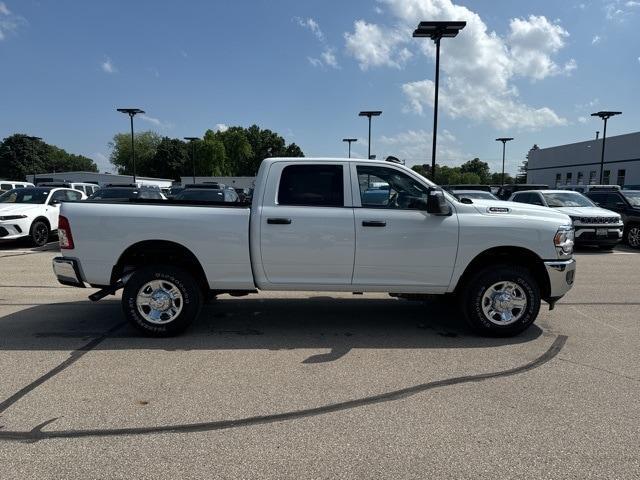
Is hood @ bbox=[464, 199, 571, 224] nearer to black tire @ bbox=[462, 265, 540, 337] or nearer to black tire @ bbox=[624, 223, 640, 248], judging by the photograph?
black tire @ bbox=[462, 265, 540, 337]

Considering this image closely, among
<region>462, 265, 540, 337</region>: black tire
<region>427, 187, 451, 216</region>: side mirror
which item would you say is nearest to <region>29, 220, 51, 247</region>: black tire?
<region>427, 187, 451, 216</region>: side mirror

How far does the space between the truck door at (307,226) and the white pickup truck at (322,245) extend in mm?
11

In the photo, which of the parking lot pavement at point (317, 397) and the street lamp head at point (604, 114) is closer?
the parking lot pavement at point (317, 397)

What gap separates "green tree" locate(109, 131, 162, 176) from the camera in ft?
359

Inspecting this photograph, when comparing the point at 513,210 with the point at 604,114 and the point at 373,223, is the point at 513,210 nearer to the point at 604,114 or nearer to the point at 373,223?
the point at 373,223

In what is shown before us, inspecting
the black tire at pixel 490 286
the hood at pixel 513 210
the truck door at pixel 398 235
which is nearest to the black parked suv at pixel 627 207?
the hood at pixel 513 210

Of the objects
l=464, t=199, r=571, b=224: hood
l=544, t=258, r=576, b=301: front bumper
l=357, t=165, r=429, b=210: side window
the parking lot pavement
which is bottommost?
the parking lot pavement

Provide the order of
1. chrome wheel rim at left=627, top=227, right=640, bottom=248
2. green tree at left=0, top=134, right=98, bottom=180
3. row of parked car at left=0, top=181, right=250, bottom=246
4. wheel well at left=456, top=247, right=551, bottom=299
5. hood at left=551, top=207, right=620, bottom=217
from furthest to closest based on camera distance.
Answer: green tree at left=0, top=134, right=98, bottom=180 → chrome wheel rim at left=627, top=227, right=640, bottom=248 → hood at left=551, top=207, right=620, bottom=217 → row of parked car at left=0, top=181, right=250, bottom=246 → wheel well at left=456, top=247, right=551, bottom=299

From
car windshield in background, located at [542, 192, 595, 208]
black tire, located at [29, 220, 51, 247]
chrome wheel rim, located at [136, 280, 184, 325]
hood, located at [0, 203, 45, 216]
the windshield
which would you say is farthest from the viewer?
the windshield

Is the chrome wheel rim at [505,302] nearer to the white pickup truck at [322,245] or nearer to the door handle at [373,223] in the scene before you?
the white pickup truck at [322,245]

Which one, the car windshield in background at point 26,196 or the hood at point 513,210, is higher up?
the hood at point 513,210

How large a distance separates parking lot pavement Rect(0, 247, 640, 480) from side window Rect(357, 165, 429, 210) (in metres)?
1.51

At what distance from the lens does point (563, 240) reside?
525cm

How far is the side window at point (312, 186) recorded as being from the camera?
5195 millimetres
